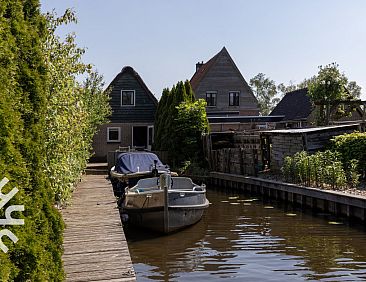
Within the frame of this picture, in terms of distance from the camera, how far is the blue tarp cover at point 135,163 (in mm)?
22594

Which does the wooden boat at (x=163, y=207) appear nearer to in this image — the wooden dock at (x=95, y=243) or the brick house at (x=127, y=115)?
the wooden dock at (x=95, y=243)

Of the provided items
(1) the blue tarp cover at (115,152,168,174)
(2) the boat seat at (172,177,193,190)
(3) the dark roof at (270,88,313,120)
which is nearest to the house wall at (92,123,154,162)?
(3) the dark roof at (270,88,313,120)

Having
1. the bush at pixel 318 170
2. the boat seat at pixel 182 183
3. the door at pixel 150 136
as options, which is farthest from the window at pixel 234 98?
the boat seat at pixel 182 183

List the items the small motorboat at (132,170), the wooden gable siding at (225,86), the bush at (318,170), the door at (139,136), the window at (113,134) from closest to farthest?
the bush at (318,170) < the small motorboat at (132,170) < the window at (113,134) < the door at (139,136) < the wooden gable siding at (225,86)

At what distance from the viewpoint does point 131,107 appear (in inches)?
1750

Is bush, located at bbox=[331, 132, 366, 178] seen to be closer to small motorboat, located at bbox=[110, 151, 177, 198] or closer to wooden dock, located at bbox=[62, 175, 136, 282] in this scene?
small motorboat, located at bbox=[110, 151, 177, 198]

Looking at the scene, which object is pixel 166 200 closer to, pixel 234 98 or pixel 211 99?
pixel 211 99

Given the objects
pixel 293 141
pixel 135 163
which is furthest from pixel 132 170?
pixel 293 141

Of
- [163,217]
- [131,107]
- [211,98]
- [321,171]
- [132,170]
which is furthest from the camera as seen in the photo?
[211,98]

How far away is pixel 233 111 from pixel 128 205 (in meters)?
38.7

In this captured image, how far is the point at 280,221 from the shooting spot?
18.2 metres

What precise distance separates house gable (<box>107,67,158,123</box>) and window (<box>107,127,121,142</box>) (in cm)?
71

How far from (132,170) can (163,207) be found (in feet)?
24.3

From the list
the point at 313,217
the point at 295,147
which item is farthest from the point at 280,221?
the point at 295,147
